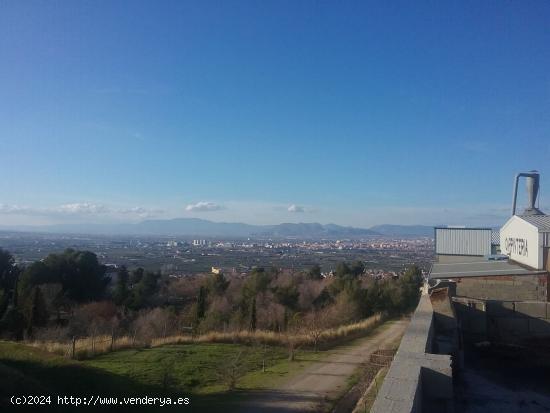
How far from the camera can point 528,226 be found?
18141 millimetres

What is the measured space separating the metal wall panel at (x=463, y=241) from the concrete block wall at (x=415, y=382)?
2305cm

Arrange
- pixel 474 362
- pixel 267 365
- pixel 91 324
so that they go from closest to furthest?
pixel 474 362 → pixel 267 365 → pixel 91 324

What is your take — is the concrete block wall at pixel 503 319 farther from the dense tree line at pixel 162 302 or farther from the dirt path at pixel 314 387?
the dense tree line at pixel 162 302

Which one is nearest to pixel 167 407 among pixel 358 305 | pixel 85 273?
pixel 358 305

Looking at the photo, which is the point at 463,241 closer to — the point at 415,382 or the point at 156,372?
the point at 156,372

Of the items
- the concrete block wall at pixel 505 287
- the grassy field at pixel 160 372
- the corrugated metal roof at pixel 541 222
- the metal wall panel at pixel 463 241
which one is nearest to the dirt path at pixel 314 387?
the grassy field at pixel 160 372

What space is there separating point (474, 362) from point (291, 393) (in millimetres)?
3229

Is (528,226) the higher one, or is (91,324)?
(528,226)

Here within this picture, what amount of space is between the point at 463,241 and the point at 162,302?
19521mm

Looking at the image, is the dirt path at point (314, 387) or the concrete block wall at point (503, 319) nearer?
the dirt path at point (314, 387)

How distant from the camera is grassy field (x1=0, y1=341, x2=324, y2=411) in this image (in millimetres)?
7230

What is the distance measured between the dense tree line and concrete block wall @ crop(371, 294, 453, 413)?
509 inches

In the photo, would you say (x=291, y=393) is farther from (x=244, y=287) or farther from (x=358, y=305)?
(x=244, y=287)

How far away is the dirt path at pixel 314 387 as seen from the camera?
7.66 meters
